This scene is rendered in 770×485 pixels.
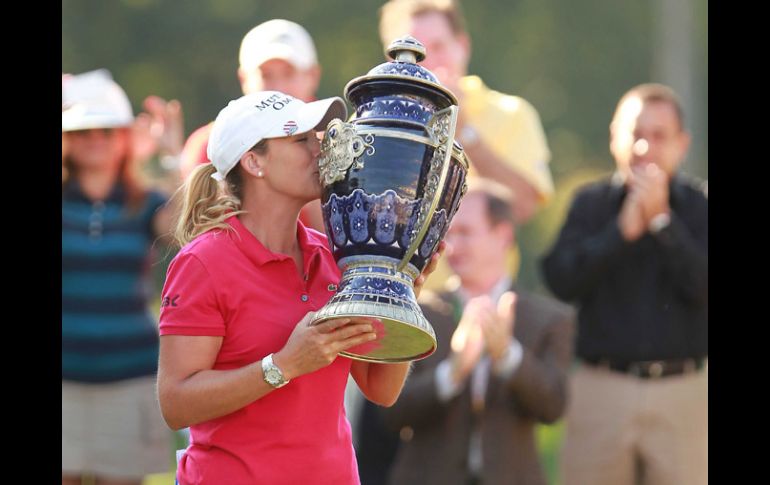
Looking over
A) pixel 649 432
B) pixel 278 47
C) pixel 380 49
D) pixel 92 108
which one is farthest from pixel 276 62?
pixel 380 49

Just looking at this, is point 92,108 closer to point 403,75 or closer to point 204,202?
point 204,202

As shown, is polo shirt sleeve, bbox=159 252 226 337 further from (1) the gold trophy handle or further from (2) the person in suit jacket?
(2) the person in suit jacket

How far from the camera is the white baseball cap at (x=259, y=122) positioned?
12.0 feet

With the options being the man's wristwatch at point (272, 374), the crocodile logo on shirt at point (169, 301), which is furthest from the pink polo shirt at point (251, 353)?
the man's wristwatch at point (272, 374)

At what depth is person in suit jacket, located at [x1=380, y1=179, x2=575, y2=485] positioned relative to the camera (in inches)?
223

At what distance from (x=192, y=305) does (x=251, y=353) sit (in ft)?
0.68

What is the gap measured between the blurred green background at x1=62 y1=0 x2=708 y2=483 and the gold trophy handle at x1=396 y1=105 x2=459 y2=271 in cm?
1773

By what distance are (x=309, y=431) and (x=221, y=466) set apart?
0.83ft

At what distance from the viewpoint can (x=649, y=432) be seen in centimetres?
614

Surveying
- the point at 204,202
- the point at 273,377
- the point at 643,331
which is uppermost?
the point at 204,202

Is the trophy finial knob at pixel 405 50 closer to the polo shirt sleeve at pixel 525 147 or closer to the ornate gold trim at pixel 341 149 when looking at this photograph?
the ornate gold trim at pixel 341 149

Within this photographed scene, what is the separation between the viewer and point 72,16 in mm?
22328

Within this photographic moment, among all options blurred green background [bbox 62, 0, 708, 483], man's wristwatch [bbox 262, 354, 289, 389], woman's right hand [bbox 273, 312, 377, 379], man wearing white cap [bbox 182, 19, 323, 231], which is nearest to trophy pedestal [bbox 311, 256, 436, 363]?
woman's right hand [bbox 273, 312, 377, 379]
